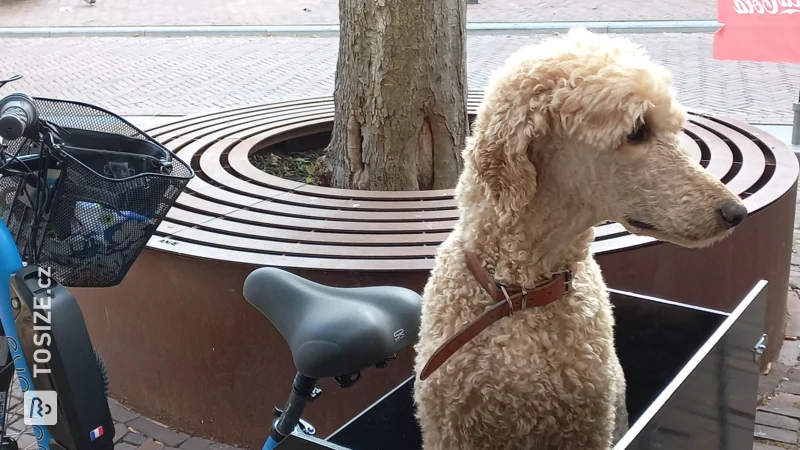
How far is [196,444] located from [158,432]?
220 millimetres

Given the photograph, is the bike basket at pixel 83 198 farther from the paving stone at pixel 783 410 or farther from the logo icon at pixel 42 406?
the paving stone at pixel 783 410

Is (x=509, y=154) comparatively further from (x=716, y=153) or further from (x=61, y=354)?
(x=716, y=153)

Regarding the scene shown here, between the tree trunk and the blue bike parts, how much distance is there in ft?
8.50

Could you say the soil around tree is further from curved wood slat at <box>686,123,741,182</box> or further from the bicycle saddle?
the bicycle saddle

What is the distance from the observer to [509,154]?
1806 mm

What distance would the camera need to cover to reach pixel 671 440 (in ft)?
6.24

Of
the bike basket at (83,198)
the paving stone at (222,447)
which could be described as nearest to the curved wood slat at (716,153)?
the paving stone at (222,447)

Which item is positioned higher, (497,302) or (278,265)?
(497,302)

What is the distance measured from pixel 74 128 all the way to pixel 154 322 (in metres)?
1.31

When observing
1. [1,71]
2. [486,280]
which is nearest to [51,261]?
[486,280]

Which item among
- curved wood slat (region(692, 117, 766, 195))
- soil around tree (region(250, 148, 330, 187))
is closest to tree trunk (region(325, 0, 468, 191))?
soil around tree (region(250, 148, 330, 187))

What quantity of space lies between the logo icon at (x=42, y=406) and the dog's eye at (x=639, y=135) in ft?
5.38

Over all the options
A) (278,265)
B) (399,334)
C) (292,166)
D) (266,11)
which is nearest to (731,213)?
(399,334)

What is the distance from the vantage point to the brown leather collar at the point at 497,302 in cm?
189
